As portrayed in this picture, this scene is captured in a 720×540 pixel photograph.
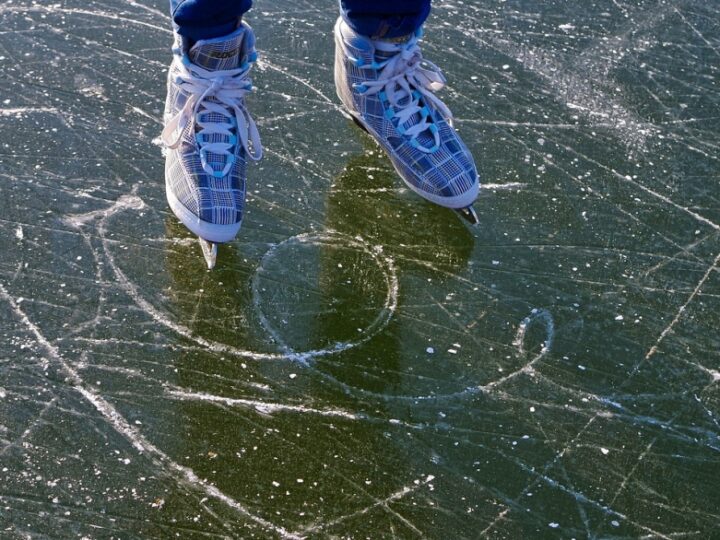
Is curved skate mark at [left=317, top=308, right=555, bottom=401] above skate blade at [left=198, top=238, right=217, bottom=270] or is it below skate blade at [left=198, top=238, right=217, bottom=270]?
above

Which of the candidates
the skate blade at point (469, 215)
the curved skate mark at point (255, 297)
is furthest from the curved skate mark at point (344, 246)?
the skate blade at point (469, 215)

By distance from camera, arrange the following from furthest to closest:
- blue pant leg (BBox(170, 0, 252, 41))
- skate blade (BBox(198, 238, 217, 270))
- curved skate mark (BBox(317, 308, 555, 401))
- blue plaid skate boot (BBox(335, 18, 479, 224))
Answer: blue plaid skate boot (BBox(335, 18, 479, 224)) < skate blade (BBox(198, 238, 217, 270)) < blue pant leg (BBox(170, 0, 252, 41)) < curved skate mark (BBox(317, 308, 555, 401))

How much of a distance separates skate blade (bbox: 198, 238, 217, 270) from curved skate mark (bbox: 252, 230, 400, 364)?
9 centimetres

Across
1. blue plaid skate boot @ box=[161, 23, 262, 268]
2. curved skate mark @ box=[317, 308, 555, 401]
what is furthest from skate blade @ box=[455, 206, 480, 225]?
blue plaid skate boot @ box=[161, 23, 262, 268]

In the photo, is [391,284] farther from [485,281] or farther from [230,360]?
[230,360]

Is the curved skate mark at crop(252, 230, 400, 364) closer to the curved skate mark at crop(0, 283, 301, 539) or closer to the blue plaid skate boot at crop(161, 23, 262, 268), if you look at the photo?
the blue plaid skate boot at crop(161, 23, 262, 268)

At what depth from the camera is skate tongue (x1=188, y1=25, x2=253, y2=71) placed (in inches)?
79.7

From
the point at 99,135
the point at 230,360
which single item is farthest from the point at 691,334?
the point at 99,135

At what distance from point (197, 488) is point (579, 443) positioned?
0.65m

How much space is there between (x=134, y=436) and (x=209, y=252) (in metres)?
0.48

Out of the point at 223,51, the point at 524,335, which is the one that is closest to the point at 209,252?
the point at 223,51

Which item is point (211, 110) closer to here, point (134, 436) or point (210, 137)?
point (210, 137)

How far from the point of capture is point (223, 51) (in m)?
2.05

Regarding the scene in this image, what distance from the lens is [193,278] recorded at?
2043 mm
